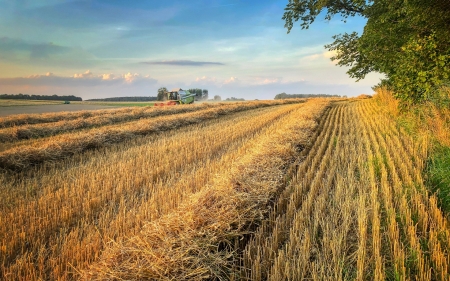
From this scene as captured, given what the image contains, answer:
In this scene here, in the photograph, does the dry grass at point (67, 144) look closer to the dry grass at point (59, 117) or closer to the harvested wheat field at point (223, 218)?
the harvested wheat field at point (223, 218)

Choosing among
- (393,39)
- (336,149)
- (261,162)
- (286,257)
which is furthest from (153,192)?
(393,39)

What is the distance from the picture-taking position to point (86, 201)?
4480mm

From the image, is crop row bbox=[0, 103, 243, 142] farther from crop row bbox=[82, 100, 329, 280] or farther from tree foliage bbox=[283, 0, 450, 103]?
tree foliage bbox=[283, 0, 450, 103]

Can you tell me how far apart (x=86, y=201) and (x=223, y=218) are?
2.38 m

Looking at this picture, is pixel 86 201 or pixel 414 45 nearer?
pixel 86 201

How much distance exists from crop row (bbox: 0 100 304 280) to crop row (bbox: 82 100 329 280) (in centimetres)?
43

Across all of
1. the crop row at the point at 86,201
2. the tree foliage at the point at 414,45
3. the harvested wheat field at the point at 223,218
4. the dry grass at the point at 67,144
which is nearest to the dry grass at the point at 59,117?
the dry grass at the point at 67,144

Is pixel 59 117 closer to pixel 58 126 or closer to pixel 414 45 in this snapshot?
pixel 58 126

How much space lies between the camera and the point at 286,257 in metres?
2.89

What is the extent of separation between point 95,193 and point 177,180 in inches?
59.1

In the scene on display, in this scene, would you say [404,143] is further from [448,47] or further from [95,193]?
[95,193]

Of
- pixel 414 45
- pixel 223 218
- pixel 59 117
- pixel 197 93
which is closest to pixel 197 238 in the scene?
pixel 223 218

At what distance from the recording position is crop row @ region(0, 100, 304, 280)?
3062mm

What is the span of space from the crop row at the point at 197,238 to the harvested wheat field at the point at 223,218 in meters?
0.01
